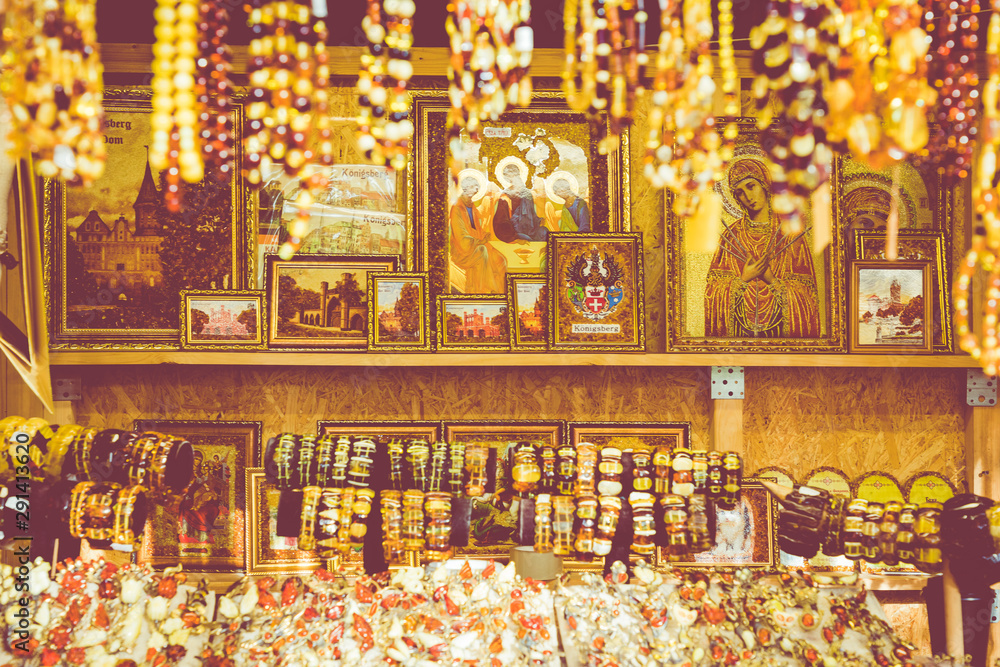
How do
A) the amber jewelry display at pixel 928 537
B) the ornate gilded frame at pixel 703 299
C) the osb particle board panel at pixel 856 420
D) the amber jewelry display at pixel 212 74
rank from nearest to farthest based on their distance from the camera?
the amber jewelry display at pixel 212 74 → the amber jewelry display at pixel 928 537 → the ornate gilded frame at pixel 703 299 → the osb particle board panel at pixel 856 420

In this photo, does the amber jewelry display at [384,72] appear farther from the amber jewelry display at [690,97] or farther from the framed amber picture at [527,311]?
the framed amber picture at [527,311]

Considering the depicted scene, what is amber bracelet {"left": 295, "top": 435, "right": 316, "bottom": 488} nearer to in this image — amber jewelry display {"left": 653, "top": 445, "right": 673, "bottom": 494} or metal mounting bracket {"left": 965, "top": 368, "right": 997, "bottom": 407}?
amber jewelry display {"left": 653, "top": 445, "right": 673, "bottom": 494}

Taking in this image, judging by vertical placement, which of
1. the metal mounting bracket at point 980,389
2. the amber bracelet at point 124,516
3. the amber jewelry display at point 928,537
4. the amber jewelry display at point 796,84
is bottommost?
the amber jewelry display at point 928,537

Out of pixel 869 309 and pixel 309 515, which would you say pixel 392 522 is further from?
pixel 869 309

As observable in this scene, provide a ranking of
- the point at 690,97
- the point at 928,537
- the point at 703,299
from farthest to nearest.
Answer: the point at 703,299 < the point at 928,537 < the point at 690,97

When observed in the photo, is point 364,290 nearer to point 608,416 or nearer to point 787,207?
point 608,416

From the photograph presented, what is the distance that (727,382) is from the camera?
7.81 ft

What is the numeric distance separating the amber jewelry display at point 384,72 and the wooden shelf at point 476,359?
3.62ft

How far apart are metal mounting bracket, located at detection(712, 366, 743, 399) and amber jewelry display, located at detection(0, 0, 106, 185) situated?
2068 mm

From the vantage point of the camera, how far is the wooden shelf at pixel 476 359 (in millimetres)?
2238

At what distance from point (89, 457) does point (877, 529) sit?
204cm

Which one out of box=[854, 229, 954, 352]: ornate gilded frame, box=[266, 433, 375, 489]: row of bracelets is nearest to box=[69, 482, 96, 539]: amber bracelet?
box=[266, 433, 375, 489]: row of bracelets

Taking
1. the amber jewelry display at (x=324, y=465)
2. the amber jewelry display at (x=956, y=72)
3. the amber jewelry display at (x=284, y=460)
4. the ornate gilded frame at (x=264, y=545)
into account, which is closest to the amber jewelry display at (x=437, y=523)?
the amber jewelry display at (x=324, y=465)

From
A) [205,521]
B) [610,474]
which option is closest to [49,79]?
[610,474]
